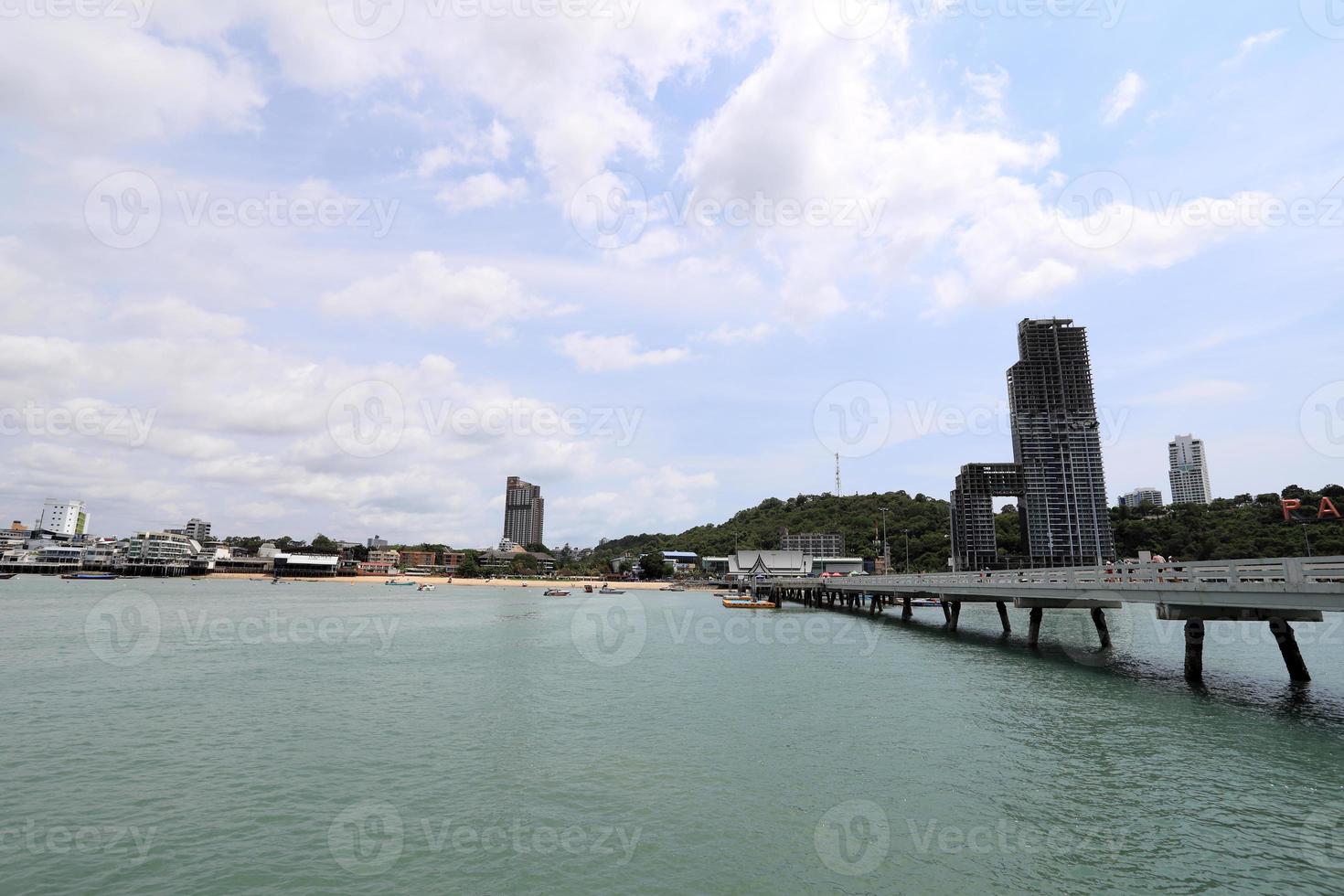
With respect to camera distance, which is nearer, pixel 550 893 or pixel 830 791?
pixel 550 893

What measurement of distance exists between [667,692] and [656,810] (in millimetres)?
16276

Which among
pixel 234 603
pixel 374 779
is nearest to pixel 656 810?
pixel 374 779

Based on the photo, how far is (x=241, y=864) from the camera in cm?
1340

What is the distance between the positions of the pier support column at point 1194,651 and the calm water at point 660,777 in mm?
2104

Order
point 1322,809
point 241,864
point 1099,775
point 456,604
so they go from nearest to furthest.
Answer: point 241,864 → point 1322,809 → point 1099,775 → point 456,604

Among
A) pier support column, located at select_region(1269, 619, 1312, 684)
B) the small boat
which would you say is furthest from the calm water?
the small boat

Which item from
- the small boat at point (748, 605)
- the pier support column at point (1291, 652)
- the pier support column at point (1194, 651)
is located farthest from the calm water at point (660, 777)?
the small boat at point (748, 605)

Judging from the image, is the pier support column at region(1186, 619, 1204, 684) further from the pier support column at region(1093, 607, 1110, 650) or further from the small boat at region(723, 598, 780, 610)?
the small boat at region(723, 598, 780, 610)

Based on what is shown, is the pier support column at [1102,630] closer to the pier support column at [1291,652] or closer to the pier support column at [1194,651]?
the pier support column at [1194,651]

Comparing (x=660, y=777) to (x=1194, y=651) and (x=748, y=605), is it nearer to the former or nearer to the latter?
(x=1194, y=651)

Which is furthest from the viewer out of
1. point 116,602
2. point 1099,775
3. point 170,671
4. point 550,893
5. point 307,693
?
point 116,602

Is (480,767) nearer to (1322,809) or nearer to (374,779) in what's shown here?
(374,779)

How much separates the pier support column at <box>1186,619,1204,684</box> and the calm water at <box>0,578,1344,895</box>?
6.90 feet

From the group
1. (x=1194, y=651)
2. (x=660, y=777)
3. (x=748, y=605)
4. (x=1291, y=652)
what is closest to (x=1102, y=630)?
(x=1194, y=651)
